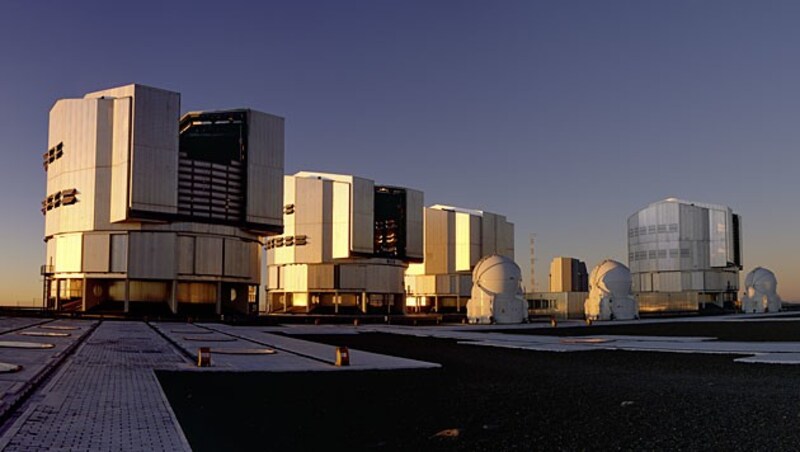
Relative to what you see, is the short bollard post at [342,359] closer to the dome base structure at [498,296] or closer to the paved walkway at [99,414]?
the paved walkway at [99,414]

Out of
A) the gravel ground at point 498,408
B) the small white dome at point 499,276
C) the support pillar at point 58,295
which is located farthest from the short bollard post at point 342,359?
the support pillar at point 58,295

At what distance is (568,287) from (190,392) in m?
154

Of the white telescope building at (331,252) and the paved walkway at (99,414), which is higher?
the white telescope building at (331,252)

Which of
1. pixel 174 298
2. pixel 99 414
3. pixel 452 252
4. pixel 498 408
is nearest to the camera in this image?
pixel 99 414

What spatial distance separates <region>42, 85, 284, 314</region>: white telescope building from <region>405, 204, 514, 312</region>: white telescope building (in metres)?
42.7

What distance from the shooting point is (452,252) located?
109688mm

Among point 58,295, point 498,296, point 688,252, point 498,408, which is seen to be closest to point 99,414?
point 498,408

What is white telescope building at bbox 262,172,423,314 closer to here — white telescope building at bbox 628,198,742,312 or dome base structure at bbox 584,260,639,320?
dome base structure at bbox 584,260,639,320

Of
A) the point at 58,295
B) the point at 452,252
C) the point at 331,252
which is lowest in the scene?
the point at 58,295

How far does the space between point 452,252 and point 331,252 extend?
25.8m

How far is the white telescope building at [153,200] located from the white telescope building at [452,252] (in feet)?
140

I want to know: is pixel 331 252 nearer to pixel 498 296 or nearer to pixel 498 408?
pixel 498 296

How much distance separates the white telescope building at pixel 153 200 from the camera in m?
61.6

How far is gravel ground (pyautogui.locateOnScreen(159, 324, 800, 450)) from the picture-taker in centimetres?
971
